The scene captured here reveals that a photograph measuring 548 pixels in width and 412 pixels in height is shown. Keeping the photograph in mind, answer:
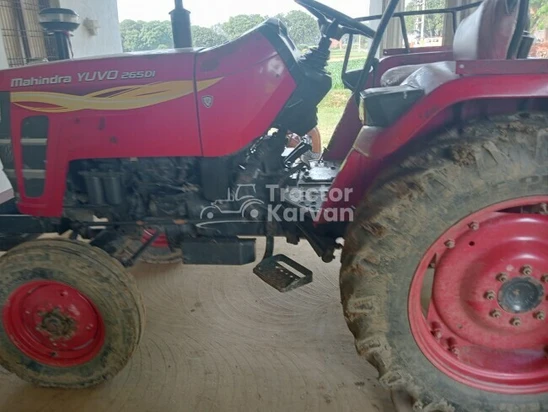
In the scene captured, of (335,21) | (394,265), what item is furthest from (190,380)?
(335,21)

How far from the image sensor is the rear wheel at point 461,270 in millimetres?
1229

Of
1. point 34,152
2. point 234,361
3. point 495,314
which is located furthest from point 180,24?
point 495,314

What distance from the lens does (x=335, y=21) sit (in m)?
1.72

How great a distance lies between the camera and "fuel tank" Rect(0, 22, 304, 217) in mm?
1591

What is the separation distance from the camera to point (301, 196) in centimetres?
198

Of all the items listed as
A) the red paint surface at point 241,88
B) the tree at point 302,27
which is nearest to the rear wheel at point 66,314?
the red paint surface at point 241,88

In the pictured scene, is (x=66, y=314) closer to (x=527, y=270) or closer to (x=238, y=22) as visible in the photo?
(x=527, y=270)

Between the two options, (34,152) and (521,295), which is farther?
(34,152)

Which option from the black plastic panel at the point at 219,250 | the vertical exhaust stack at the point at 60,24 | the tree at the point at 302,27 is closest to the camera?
the black plastic panel at the point at 219,250

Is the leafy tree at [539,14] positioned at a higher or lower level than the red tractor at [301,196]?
higher

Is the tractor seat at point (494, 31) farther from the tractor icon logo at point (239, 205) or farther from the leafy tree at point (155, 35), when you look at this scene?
the leafy tree at point (155, 35)

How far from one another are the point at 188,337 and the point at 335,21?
153cm

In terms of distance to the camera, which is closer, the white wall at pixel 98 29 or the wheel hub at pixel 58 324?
the wheel hub at pixel 58 324

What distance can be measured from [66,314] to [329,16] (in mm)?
1561
